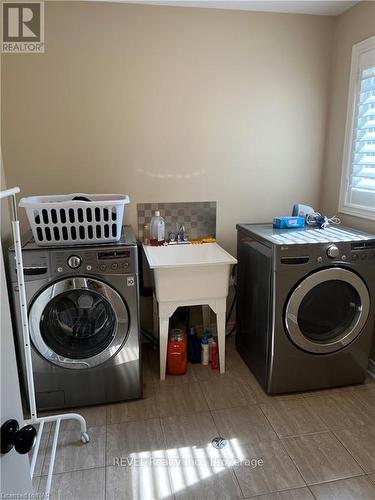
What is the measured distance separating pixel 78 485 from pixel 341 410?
1.44 meters

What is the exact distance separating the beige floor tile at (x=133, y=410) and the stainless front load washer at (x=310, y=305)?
2.27ft

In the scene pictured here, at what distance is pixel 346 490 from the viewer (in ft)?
4.99

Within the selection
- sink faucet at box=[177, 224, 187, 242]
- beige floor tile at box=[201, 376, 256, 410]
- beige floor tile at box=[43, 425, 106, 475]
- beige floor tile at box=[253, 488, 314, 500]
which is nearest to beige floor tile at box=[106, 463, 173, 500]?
beige floor tile at box=[43, 425, 106, 475]

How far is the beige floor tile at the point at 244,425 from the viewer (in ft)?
6.00

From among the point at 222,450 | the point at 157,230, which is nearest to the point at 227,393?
the point at 222,450

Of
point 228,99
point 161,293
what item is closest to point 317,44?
point 228,99

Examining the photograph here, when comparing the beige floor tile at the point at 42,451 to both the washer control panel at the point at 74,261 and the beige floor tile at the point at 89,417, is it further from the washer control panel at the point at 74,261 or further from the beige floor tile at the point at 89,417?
the washer control panel at the point at 74,261

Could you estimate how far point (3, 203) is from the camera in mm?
1929

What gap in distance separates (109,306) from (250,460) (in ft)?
3.41

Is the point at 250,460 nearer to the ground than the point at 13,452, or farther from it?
nearer to the ground

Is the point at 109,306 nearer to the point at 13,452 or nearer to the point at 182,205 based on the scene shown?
the point at 182,205

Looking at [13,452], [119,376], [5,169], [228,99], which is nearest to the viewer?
[13,452]

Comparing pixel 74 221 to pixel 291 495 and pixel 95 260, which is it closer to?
pixel 95 260

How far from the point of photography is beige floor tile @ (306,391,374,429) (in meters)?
1.92
